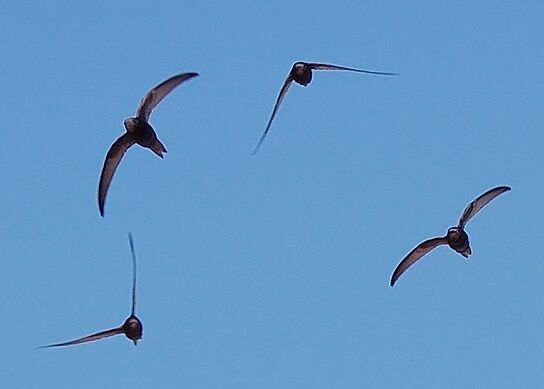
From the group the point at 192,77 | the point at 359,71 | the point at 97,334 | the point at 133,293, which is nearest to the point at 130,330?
the point at 97,334

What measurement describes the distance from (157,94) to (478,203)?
639 centimetres

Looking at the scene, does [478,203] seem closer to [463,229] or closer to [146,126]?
[463,229]

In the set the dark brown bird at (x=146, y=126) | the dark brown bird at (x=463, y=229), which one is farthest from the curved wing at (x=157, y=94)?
the dark brown bird at (x=463, y=229)

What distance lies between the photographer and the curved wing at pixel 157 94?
2386cm

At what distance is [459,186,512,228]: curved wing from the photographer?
27188mm

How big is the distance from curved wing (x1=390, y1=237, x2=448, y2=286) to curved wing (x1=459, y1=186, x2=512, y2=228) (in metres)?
0.78

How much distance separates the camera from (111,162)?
2577 cm

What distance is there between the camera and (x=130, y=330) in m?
25.3

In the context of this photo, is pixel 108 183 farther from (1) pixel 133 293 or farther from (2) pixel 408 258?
(2) pixel 408 258

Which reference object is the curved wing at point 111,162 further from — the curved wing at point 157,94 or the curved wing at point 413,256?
the curved wing at point 413,256

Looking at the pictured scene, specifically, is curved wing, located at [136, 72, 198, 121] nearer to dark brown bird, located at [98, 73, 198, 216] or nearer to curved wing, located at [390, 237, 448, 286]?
dark brown bird, located at [98, 73, 198, 216]

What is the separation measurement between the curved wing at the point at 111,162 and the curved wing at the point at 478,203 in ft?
19.9

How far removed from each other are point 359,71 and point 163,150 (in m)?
4.43

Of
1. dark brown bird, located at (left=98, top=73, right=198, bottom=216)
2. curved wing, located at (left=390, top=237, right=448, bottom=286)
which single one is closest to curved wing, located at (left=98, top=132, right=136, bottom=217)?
dark brown bird, located at (left=98, top=73, right=198, bottom=216)
